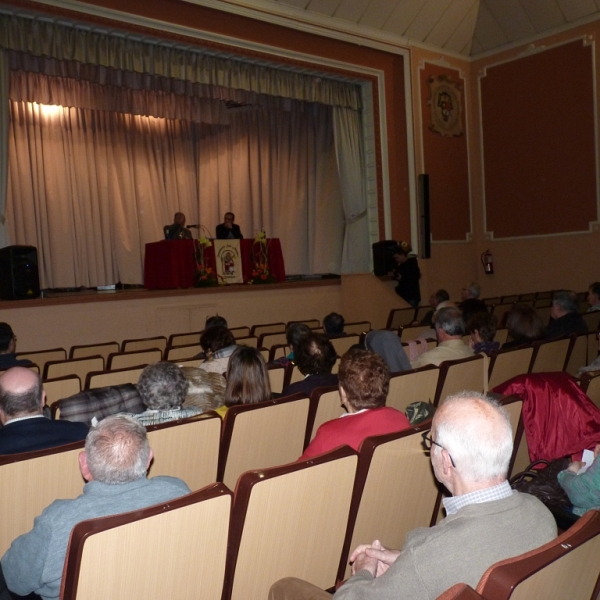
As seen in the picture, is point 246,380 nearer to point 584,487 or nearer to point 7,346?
point 584,487

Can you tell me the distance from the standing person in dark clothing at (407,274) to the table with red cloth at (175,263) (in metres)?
2.04

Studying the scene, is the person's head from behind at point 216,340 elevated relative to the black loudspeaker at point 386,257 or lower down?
lower down

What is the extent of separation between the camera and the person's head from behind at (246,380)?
2.96m

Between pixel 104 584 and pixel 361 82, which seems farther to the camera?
pixel 361 82

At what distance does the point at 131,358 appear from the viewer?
4863 millimetres

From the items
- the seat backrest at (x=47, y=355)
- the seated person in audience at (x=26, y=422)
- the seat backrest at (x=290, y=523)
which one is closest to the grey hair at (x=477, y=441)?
the seat backrest at (x=290, y=523)

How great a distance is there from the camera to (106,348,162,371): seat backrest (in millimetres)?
4762

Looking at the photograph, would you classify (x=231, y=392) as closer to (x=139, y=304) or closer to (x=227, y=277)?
(x=139, y=304)

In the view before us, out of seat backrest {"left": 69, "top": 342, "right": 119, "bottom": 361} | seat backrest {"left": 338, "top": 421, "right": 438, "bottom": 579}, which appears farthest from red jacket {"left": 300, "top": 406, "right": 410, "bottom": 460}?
seat backrest {"left": 69, "top": 342, "right": 119, "bottom": 361}

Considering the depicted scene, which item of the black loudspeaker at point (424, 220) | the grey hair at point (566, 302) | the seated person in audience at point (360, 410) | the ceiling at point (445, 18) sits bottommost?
the seated person in audience at point (360, 410)

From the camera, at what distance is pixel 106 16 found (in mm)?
7172

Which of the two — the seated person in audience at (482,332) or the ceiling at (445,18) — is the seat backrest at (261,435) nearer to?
the seated person in audience at (482,332)

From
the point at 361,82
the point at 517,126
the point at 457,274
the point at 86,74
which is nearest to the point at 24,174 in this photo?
the point at 86,74

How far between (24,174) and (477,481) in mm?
10590
